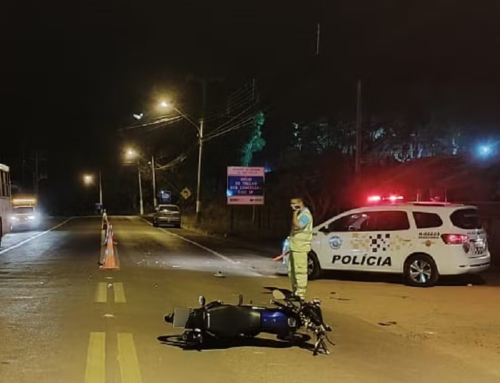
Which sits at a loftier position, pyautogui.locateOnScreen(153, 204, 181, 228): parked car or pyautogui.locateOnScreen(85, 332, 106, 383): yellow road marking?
pyautogui.locateOnScreen(153, 204, 181, 228): parked car

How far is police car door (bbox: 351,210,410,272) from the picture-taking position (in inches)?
621

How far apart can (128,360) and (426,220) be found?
9.52m

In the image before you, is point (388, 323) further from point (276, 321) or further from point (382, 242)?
point (382, 242)

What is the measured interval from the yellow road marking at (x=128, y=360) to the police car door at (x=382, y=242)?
805cm

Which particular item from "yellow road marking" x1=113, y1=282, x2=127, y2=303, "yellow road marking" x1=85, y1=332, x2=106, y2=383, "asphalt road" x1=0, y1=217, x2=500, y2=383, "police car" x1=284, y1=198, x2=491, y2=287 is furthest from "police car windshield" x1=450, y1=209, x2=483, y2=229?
"yellow road marking" x1=85, y1=332, x2=106, y2=383

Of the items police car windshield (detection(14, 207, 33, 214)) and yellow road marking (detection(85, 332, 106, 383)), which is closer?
yellow road marking (detection(85, 332, 106, 383))

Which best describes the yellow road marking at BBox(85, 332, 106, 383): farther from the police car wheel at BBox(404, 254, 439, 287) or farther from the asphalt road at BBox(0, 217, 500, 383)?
the police car wheel at BBox(404, 254, 439, 287)

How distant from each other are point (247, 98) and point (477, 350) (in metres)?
49.8

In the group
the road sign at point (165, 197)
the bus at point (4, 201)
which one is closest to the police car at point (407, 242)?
the bus at point (4, 201)

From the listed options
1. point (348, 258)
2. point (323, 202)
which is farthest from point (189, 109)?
point (348, 258)

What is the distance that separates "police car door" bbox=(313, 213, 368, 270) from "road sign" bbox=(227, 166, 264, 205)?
19.3 m

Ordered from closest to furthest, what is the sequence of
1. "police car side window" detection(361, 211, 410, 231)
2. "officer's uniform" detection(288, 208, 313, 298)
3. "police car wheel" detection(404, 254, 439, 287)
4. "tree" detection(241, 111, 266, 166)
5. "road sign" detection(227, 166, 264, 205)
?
"officer's uniform" detection(288, 208, 313, 298), "police car wheel" detection(404, 254, 439, 287), "police car side window" detection(361, 211, 410, 231), "road sign" detection(227, 166, 264, 205), "tree" detection(241, 111, 266, 166)

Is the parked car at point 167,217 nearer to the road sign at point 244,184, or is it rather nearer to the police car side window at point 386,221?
the road sign at point 244,184

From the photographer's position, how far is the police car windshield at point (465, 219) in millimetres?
15430
